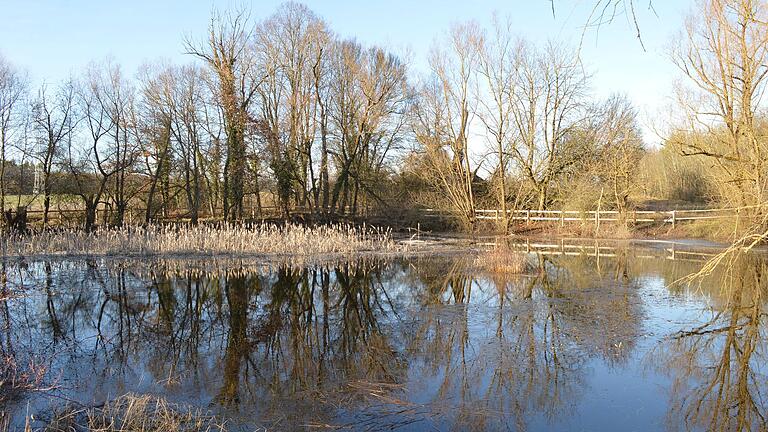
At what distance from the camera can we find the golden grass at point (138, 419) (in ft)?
14.0

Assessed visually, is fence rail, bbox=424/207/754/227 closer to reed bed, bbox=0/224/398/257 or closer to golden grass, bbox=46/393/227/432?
reed bed, bbox=0/224/398/257

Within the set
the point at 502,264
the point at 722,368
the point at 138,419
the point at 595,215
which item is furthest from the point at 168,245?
the point at 595,215

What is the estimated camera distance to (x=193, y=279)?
1223 centimetres

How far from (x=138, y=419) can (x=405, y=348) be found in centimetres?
343

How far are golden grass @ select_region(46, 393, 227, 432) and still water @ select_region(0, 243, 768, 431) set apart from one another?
0.70ft

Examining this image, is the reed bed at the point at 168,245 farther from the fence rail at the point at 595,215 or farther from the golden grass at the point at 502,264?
the fence rail at the point at 595,215

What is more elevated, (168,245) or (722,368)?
(168,245)

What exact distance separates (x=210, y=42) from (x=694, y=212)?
23.9m

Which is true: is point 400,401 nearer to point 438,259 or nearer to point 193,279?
point 193,279

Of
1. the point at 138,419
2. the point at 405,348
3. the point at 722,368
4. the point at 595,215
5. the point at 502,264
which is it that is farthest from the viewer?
the point at 595,215

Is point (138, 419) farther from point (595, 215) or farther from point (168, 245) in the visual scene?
point (595, 215)

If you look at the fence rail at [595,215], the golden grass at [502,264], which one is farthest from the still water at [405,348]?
the fence rail at [595,215]

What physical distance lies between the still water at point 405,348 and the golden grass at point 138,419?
214 millimetres

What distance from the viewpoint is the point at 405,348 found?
22.9 ft
